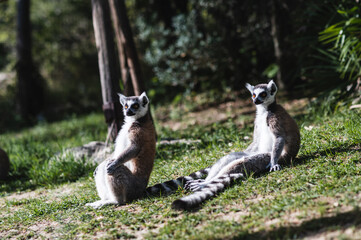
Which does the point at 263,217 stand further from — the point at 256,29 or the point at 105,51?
the point at 256,29

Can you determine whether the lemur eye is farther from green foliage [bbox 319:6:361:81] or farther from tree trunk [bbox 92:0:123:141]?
green foliage [bbox 319:6:361:81]

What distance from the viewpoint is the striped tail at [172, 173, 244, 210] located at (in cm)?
335

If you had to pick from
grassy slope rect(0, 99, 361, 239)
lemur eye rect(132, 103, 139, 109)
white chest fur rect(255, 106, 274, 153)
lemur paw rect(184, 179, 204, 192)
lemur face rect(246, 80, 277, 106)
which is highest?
lemur eye rect(132, 103, 139, 109)

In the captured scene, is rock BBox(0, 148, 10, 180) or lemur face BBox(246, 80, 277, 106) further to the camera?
rock BBox(0, 148, 10, 180)

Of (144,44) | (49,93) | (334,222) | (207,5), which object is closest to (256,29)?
(207,5)

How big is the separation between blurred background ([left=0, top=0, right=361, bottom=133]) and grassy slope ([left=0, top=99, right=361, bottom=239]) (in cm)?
129

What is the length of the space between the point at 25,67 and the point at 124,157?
10.3m

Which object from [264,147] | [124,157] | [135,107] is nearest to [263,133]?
[264,147]

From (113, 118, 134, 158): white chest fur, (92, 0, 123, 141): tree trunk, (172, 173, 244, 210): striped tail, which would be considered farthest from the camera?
(92, 0, 123, 141): tree trunk

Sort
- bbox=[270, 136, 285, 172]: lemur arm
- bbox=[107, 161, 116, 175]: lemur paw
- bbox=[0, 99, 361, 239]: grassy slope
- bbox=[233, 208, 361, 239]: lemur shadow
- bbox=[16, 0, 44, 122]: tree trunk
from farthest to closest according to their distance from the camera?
bbox=[16, 0, 44, 122]: tree trunk, bbox=[270, 136, 285, 172]: lemur arm, bbox=[107, 161, 116, 175]: lemur paw, bbox=[0, 99, 361, 239]: grassy slope, bbox=[233, 208, 361, 239]: lemur shadow

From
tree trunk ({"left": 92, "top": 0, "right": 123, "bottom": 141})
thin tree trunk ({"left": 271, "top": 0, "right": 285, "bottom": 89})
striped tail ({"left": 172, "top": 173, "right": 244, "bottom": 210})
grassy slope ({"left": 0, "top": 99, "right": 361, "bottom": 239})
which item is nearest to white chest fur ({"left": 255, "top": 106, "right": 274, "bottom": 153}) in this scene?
grassy slope ({"left": 0, "top": 99, "right": 361, "bottom": 239})

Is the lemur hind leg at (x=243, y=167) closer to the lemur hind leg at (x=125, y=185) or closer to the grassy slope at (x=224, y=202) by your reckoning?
the grassy slope at (x=224, y=202)

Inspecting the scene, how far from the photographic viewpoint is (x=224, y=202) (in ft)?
11.5

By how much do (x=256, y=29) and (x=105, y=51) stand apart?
→ 4.83m
